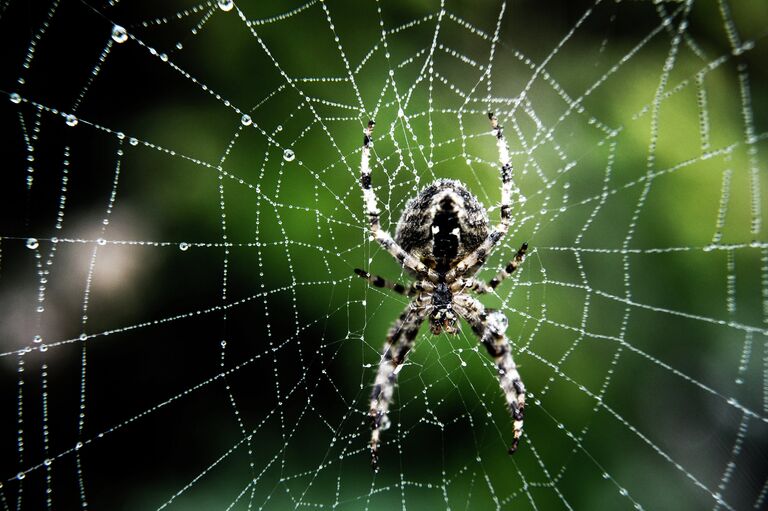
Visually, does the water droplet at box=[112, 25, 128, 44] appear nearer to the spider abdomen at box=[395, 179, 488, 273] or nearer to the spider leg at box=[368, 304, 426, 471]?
the spider abdomen at box=[395, 179, 488, 273]

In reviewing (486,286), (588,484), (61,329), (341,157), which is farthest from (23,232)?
(588,484)

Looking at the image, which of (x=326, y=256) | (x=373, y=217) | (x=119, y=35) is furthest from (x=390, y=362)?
(x=119, y=35)

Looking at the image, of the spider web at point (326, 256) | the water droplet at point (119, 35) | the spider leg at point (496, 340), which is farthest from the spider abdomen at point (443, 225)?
the water droplet at point (119, 35)

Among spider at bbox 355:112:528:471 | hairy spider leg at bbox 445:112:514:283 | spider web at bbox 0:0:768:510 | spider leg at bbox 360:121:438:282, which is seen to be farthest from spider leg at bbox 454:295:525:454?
spider web at bbox 0:0:768:510

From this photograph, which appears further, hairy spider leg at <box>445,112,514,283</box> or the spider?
hairy spider leg at <box>445,112,514,283</box>

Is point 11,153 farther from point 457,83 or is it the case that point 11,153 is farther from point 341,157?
point 457,83
